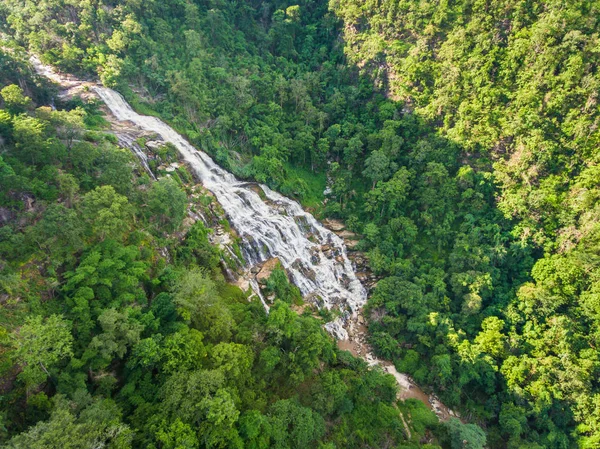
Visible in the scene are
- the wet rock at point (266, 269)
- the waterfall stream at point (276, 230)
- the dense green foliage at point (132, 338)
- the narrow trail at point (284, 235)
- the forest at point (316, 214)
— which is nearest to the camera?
the dense green foliage at point (132, 338)

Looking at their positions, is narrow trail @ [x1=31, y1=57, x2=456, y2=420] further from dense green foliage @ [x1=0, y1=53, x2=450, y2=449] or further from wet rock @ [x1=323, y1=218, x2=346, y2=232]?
dense green foliage @ [x1=0, y1=53, x2=450, y2=449]

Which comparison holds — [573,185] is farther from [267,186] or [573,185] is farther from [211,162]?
[211,162]

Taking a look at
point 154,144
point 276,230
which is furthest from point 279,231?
point 154,144

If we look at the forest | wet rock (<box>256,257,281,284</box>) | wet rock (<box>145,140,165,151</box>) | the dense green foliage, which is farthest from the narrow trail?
the dense green foliage

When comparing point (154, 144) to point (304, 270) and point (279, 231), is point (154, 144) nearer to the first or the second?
point (279, 231)

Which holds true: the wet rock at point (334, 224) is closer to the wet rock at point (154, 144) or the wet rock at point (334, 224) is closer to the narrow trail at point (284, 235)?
the narrow trail at point (284, 235)

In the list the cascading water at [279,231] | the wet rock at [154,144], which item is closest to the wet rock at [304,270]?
the cascading water at [279,231]

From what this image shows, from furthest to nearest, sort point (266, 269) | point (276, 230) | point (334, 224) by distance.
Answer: point (334, 224) < point (276, 230) < point (266, 269)
